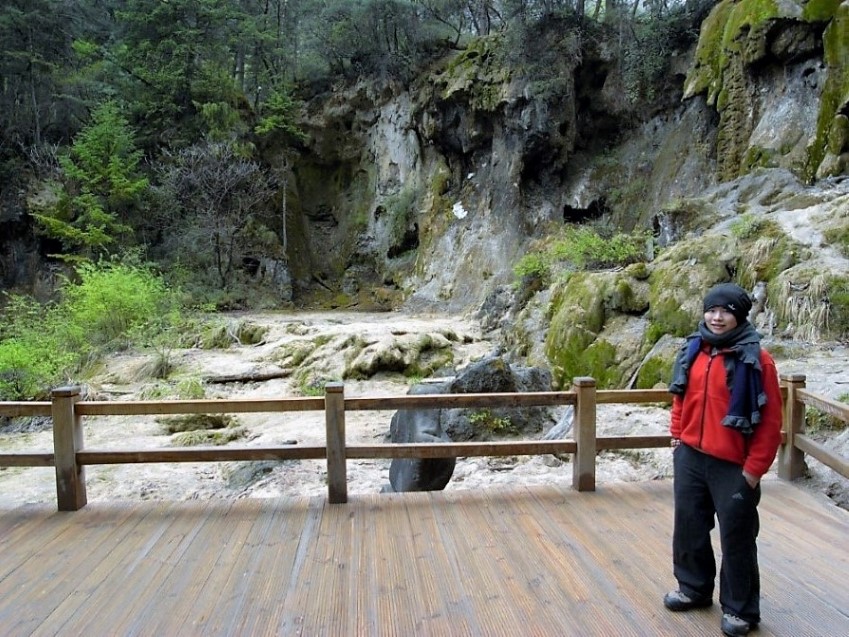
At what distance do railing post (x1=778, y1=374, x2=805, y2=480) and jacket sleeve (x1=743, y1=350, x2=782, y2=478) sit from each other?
7.61 feet

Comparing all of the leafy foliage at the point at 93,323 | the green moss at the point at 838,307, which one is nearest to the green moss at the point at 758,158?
the green moss at the point at 838,307

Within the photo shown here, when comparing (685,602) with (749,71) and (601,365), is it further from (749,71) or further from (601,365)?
(749,71)

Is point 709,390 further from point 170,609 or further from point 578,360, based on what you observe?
point 578,360

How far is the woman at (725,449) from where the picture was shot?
2408 mm

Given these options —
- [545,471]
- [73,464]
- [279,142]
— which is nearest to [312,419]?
[545,471]

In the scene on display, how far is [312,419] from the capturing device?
30.7 ft

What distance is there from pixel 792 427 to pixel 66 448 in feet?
18.0

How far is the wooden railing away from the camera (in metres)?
4.05

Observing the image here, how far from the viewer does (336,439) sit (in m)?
4.11

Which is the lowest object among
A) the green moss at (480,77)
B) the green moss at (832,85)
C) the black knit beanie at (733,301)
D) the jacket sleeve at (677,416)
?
the jacket sleeve at (677,416)

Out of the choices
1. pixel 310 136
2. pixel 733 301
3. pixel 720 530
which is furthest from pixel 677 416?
pixel 310 136

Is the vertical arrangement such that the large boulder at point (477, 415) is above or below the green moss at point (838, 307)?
below

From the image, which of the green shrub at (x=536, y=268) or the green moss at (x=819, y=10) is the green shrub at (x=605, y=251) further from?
the green moss at (x=819, y=10)

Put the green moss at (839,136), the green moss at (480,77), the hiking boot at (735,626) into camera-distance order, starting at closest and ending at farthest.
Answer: the hiking boot at (735,626)
the green moss at (839,136)
the green moss at (480,77)
